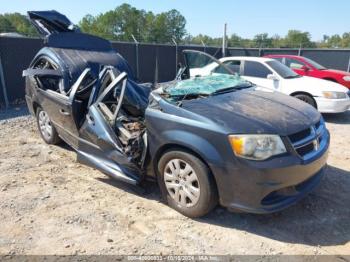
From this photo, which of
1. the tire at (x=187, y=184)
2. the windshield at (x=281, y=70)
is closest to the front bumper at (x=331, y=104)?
the windshield at (x=281, y=70)

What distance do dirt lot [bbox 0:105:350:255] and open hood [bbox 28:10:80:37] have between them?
8.95ft

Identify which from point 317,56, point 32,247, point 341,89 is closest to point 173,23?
point 317,56

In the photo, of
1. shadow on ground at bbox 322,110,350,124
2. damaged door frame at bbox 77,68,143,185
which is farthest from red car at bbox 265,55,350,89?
damaged door frame at bbox 77,68,143,185

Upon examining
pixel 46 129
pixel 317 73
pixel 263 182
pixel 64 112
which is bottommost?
pixel 46 129

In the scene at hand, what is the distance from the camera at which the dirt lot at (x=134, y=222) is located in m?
3.02

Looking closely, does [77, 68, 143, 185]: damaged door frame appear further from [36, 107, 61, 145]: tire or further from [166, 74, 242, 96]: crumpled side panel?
[36, 107, 61, 145]: tire

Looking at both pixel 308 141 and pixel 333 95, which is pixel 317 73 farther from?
pixel 308 141

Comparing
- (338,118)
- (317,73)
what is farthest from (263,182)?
(317,73)

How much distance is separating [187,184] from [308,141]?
126 centimetres

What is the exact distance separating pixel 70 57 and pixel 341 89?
6230mm

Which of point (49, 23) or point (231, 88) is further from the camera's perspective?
point (49, 23)

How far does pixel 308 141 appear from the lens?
322 centimetres

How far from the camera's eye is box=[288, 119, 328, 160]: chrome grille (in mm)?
3102

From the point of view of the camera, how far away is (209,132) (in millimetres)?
3066
